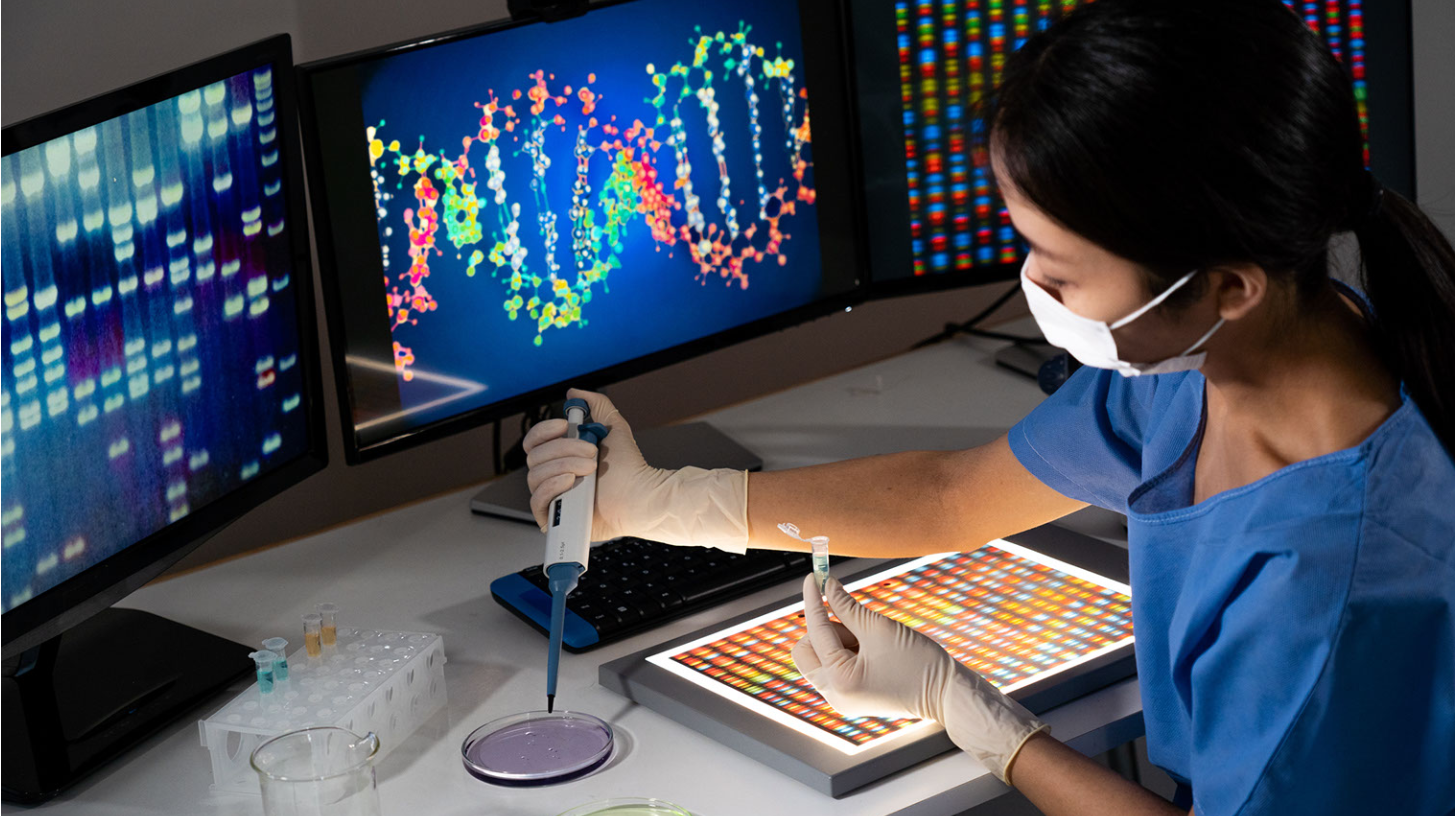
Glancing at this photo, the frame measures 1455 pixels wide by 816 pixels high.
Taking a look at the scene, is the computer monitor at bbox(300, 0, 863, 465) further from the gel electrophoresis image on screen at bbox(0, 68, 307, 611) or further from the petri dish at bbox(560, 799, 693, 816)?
the petri dish at bbox(560, 799, 693, 816)

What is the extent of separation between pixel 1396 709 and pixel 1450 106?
152cm

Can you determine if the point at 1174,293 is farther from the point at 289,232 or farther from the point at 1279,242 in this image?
the point at 289,232

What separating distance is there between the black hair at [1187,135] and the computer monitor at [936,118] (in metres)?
0.67

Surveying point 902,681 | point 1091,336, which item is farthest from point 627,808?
point 1091,336

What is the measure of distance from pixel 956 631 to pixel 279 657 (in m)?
0.53

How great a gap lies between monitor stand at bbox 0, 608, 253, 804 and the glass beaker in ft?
0.56

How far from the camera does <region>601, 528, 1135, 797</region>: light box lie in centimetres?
100

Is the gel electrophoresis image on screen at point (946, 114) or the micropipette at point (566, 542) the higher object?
the gel electrophoresis image on screen at point (946, 114)

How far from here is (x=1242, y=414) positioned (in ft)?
3.21

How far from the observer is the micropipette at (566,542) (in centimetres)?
111

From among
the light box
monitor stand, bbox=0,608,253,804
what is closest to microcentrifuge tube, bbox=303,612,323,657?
monitor stand, bbox=0,608,253,804

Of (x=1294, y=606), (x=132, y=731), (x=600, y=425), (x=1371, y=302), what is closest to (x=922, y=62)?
(x=600, y=425)

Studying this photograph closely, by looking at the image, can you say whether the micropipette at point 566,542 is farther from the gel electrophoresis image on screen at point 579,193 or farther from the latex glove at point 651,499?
the gel electrophoresis image on screen at point 579,193

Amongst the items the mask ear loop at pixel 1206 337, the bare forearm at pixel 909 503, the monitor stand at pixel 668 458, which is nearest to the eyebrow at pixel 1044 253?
the mask ear loop at pixel 1206 337
